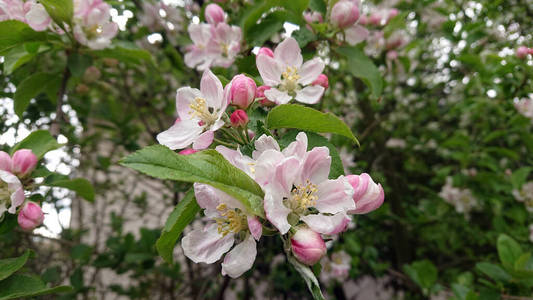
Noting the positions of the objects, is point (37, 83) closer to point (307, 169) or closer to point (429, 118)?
point (307, 169)

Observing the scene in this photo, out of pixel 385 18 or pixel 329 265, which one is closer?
pixel 385 18

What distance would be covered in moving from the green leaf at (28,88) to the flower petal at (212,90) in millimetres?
793

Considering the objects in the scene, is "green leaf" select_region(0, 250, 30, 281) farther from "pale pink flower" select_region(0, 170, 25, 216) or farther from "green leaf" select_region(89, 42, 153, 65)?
"green leaf" select_region(89, 42, 153, 65)

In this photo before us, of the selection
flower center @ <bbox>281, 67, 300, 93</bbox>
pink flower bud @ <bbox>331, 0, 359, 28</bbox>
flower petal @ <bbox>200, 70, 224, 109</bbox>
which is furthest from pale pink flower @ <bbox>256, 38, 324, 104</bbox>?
pink flower bud @ <bbox>331, 0, 359, 28</bbox>

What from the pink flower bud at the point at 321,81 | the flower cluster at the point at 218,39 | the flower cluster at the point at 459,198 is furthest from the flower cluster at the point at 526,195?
the flower cluster at the point at 218,39

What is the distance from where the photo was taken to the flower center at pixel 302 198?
26.4 inches

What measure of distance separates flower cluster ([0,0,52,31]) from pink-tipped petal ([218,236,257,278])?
3.04 feet

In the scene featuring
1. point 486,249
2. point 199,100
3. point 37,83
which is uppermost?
point 199,100

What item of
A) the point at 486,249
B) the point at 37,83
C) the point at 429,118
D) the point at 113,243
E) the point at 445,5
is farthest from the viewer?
the point at 429,118

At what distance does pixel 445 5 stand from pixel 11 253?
10.0 feet

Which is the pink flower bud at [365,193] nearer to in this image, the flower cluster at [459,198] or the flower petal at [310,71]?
the flower petal at [310,71]

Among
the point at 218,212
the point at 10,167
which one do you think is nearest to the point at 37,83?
the point at 10,167

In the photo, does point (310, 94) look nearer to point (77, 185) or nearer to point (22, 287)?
point (77, 185)

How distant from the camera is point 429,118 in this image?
3.24m
